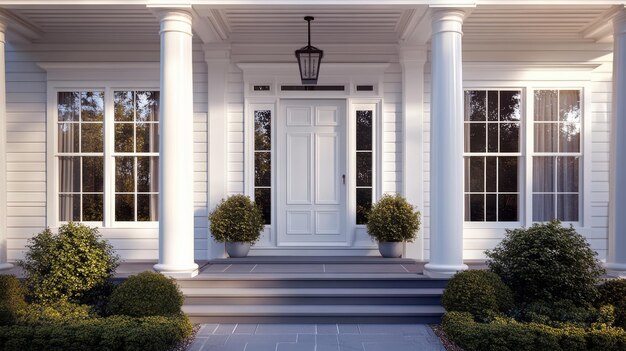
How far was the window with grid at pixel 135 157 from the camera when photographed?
29.6ft

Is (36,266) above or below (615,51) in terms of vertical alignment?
below

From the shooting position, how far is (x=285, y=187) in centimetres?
904

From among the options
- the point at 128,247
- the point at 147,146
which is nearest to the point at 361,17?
the point at 147,146

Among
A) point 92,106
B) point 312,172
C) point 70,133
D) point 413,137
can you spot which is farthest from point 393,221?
point 70,133

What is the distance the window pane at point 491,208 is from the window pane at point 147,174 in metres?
5.57

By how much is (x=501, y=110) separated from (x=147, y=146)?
5994mm

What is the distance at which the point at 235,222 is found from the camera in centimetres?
832

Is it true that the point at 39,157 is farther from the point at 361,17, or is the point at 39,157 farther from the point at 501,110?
the point at 501,110

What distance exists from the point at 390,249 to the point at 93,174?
5096 mm

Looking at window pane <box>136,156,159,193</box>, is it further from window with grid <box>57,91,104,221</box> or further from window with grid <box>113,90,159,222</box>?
window with grid <box>57,91,104,221</box>

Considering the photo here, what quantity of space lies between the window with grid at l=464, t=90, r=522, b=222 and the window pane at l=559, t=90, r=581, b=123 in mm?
698

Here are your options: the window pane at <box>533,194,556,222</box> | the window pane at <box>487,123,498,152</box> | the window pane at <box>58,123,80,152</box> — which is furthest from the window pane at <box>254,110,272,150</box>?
the window pane at <box>533,194,556,222</box>

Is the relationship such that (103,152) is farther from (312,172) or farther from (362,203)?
(362,203)

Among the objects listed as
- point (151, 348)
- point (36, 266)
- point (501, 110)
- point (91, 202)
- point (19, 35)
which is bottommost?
point (151, 348)
